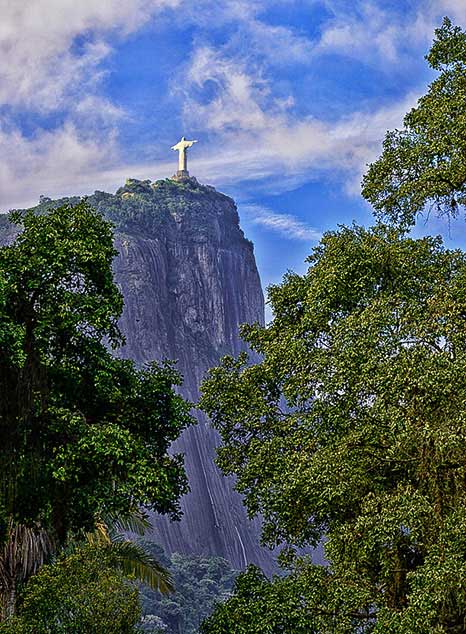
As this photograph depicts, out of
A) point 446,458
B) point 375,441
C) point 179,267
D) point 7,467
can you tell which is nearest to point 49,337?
point 7,467

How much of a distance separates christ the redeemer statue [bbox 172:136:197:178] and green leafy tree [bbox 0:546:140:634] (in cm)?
6011

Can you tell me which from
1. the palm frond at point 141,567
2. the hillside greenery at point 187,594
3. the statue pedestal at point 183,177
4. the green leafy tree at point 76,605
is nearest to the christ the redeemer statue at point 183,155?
the statue pedestal at point 183,177

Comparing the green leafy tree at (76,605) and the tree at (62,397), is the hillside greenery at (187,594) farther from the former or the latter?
the green leafy tree at (76,605)

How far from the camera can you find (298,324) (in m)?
10.6

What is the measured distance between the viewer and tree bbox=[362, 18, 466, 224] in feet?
32.0

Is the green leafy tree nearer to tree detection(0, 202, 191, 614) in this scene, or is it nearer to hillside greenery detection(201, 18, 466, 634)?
tree detection(0, 202, 191, 614)

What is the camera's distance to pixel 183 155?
77750 millimetres

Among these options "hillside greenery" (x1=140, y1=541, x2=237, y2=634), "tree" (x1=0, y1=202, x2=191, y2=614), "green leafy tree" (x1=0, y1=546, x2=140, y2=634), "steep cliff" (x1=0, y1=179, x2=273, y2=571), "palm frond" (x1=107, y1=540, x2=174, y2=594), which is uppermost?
"steep cliff" (x1=0, y1=179, x2=273, y2=571)

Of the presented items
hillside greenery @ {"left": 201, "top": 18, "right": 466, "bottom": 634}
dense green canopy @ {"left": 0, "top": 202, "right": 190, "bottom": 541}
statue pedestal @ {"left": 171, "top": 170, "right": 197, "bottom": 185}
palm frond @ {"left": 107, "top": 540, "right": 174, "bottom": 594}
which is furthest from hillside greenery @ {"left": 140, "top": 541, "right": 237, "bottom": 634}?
statue pedestal @ {"left": 171, "top": 170, "right": 197, "bottom": 185}

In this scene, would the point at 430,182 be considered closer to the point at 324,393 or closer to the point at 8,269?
the point at 324,393

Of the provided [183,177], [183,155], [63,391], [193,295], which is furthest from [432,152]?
[183,177]

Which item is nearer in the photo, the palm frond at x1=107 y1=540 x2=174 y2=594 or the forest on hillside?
the forest on hillside

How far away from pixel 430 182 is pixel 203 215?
73812mm

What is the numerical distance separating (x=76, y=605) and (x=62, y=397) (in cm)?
282
